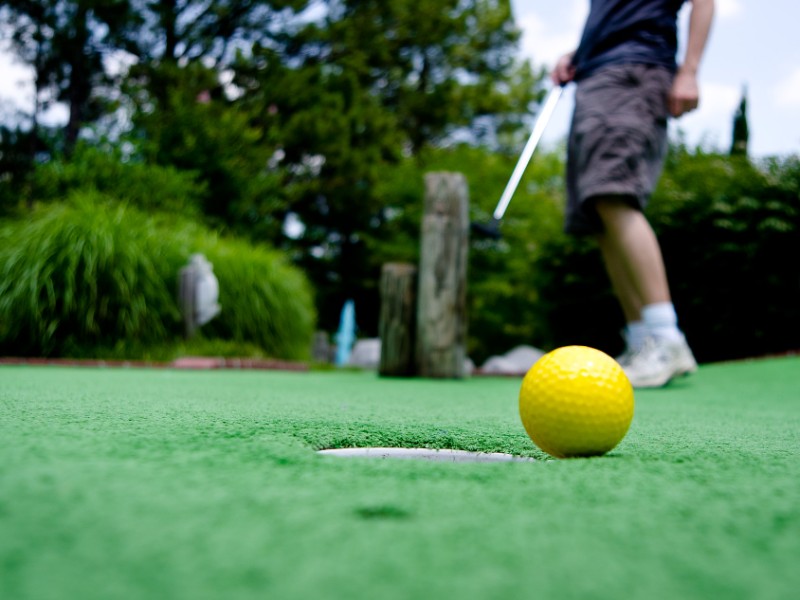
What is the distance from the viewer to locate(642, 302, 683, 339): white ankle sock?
3277mm

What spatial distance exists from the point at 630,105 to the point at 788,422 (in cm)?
175

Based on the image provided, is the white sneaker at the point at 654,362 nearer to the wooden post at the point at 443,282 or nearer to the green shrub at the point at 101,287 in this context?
the wooden post at the point at 443,282

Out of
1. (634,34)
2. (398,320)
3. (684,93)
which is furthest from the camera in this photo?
(398,320)

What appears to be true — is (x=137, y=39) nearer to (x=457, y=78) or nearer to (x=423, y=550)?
(x=457, y=78)

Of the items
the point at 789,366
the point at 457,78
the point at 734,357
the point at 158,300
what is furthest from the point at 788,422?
the point at 457,78

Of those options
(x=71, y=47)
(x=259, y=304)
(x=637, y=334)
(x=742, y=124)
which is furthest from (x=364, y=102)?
(x=637, y=334)

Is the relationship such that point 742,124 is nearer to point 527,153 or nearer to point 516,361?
point 516,361

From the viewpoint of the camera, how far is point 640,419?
6.98 feet

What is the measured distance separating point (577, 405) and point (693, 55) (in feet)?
8.40

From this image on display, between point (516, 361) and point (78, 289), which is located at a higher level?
point (78, 289)

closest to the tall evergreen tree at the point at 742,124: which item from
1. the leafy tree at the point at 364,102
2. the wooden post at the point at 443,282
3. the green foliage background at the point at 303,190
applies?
the green foliage background at the point at 303,190

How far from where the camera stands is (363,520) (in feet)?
2.44

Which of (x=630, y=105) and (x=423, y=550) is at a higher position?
(x=630, y=105)

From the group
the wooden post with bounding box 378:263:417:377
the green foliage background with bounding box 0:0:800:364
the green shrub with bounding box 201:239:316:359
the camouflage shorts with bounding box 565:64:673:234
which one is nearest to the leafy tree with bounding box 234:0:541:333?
the green foliage background with bounding box 0:0:800:364
